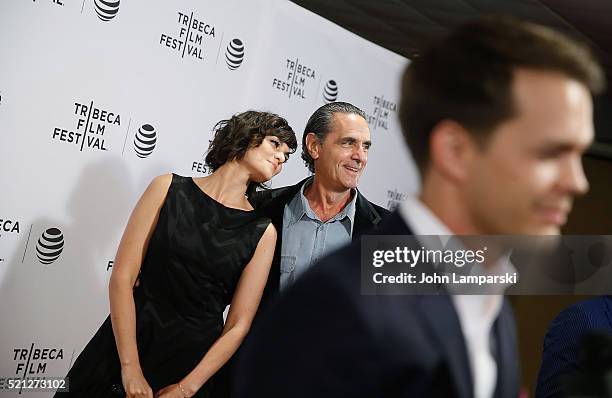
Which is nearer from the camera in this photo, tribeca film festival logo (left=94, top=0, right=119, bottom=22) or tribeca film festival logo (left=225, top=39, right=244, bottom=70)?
tribeca film festival logo (left=94, top=0, right=119, bottom=22)

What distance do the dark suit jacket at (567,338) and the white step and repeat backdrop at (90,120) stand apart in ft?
2.81

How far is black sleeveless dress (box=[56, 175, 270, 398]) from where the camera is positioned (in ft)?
7.41

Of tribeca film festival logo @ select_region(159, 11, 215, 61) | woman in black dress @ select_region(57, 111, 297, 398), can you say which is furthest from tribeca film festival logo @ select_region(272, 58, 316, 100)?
woman in black dress @ select_region(57, 111, 297, 398)

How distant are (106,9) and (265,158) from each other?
0.74 metres

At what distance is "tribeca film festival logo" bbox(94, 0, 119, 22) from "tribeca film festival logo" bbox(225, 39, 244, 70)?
51cm

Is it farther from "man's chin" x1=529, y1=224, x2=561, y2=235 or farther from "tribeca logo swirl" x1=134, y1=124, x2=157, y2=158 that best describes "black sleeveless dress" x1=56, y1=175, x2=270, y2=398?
"man's chin" x1=529, y1=224, x2=561, y2=235

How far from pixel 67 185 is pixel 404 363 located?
6.71 feet

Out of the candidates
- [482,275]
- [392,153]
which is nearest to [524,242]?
[482,275]

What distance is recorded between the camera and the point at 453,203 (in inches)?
31.5

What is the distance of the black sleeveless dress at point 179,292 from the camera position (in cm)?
226

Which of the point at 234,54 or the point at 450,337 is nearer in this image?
the point at 450,337

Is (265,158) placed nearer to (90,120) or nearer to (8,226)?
(90,120)

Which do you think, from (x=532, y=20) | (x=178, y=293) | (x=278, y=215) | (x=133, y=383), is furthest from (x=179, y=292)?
(x=532, y=20)

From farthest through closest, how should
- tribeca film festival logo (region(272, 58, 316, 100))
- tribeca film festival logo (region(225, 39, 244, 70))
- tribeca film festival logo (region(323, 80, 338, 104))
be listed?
tribeca film festival logo (region(323, 80, 338, 104)) < tribeca film festival logo (region(272, 58, 316, 100)) < tribeca film festival logo (region(225, 39, 244, 70))
